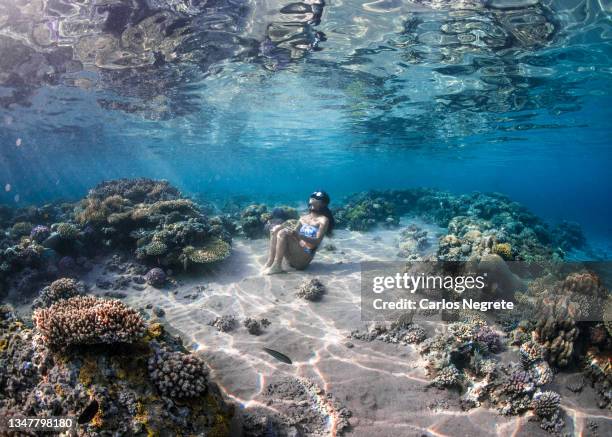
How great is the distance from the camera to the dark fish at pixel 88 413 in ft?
10.8

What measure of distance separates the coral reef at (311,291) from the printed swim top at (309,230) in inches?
56.8

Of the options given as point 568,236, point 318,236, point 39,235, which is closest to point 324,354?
point 318,236

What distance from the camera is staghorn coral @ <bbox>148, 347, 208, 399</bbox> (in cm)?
364

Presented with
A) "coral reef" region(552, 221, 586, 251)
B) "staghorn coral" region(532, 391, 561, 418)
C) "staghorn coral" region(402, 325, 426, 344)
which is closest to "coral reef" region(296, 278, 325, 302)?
"staghorn coral" region(402, 325, 426, 344)

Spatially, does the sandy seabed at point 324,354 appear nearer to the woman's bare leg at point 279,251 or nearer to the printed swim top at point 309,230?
the woman's bare leg at point 279,251

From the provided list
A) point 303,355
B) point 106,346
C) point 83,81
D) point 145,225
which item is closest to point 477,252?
point 303,355

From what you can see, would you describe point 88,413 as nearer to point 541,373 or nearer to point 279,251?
point 541,373

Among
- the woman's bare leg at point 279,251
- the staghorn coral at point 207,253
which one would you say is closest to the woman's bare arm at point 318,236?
the woman's bare leg at point 279,251

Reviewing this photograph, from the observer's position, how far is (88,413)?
10.9 feet

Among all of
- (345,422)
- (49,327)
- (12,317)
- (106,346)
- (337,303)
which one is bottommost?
(337,303)

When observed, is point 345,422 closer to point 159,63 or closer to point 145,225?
point 145,225

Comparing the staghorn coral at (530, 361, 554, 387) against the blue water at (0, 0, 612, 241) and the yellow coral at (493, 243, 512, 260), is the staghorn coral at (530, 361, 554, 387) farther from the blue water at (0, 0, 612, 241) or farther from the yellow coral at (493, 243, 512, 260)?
the blue water at (0, 0, 612, 241)

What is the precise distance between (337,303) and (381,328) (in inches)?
64.3

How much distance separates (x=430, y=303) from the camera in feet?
25.3
